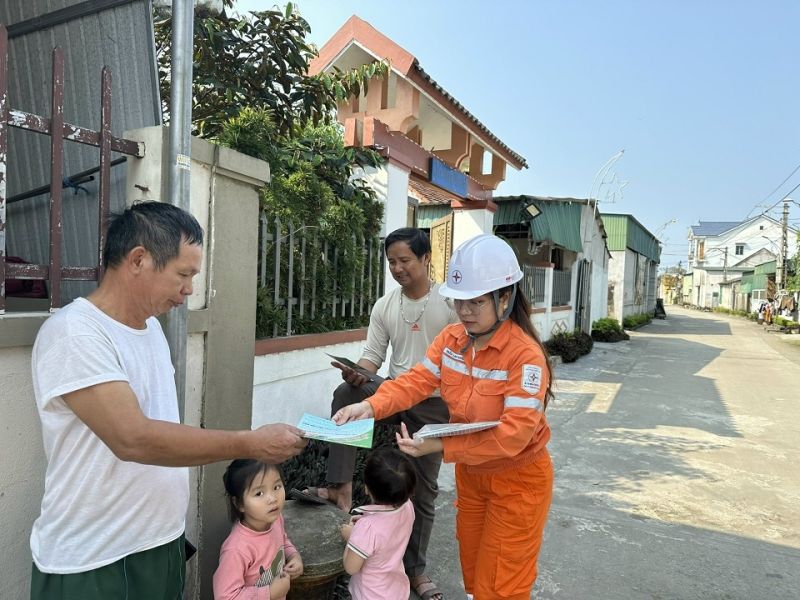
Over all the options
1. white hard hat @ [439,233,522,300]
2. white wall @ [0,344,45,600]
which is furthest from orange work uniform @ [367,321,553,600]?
white wall @ [0,344,45,600]

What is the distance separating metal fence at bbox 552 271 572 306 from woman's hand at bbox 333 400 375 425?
11884mm

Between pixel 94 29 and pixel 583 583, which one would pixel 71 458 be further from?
pixel 583 583

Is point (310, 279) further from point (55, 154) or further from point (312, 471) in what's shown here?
point (55, 154)

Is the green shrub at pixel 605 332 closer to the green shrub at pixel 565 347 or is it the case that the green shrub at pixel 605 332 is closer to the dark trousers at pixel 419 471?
the green shrub at pixel 565 347

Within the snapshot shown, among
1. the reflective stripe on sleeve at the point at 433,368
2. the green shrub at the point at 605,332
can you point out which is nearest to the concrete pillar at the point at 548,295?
the green shrub at the point at 605,332

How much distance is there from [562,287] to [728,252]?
185 feet

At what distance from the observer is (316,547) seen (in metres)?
2.48

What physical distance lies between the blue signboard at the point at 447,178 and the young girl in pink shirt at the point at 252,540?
6.19m

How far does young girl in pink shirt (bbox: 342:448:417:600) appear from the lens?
7.51ft

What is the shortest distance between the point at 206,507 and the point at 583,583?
87.1 inches

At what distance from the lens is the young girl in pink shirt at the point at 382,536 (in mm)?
2289

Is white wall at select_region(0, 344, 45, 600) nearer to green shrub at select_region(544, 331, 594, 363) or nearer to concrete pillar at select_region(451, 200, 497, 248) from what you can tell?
concrete pillar at select_region(451, 200, 497, 248)

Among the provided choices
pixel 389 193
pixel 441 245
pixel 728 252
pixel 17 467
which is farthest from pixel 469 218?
pixel 728 252

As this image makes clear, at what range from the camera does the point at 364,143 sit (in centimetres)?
612
